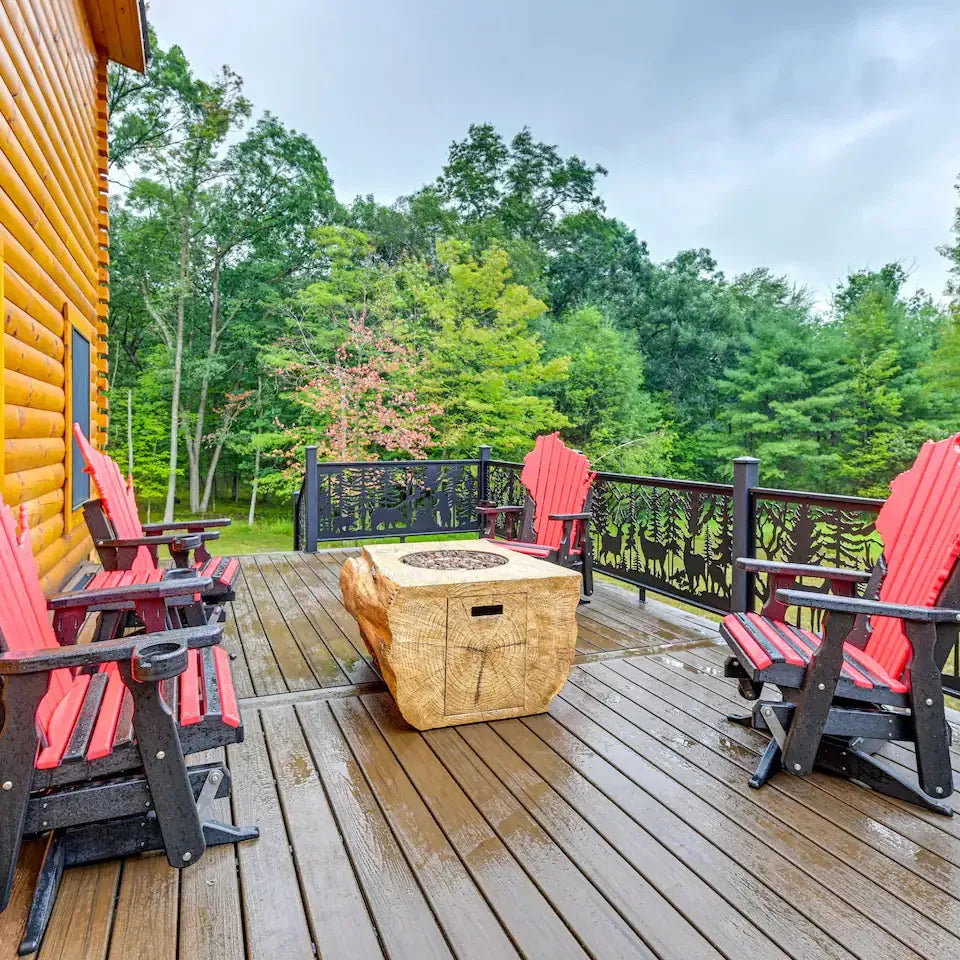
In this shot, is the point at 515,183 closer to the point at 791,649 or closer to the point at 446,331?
the point at 446,331

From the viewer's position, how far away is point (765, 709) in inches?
80.1

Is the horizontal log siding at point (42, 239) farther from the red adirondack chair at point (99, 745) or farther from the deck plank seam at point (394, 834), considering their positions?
the deck plank seam at point (394, 834)

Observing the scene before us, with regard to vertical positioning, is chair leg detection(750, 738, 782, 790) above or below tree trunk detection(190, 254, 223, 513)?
below

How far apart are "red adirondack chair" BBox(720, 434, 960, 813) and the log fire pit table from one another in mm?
654

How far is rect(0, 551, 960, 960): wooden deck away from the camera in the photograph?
54.6 inches

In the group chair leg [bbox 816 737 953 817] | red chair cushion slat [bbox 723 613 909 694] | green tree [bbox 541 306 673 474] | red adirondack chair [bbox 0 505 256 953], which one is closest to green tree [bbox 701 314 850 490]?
green tree [bbox 541 306 673 474]

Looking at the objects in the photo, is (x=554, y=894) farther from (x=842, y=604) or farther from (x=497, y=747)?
(x=842, y=604)

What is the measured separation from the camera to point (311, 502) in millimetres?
5941

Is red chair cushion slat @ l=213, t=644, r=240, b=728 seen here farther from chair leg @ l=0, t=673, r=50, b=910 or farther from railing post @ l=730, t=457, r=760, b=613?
railing post @ l=730, t=457, r=760, b=613

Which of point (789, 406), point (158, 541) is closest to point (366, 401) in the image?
point (158, 541)

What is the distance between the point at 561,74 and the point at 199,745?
17963 mm

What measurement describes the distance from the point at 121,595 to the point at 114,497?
52.4 inches

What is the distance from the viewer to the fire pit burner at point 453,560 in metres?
2.74

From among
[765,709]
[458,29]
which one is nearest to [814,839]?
[765,709]
